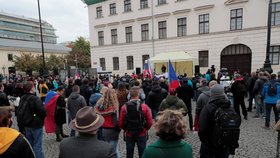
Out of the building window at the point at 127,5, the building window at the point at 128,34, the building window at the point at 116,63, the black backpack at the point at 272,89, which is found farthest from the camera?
the building window at the point at 116,63

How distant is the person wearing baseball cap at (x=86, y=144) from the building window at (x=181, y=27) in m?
22.8

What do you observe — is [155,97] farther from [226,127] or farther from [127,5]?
[127,5]

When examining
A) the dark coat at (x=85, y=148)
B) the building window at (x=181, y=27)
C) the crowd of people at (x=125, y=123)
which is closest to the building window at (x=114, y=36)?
the building window at (x=181, y=27)

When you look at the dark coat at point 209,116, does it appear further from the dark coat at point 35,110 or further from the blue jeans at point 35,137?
the blue jeans at point 35,137

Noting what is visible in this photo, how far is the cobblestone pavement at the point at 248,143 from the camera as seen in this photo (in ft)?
17.0

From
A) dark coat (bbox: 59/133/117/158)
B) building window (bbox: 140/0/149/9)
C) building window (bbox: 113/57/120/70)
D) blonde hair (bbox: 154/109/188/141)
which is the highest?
building window (bbox: 140/0/149/9)

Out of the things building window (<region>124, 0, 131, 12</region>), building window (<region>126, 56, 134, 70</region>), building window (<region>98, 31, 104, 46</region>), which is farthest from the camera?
building window (<region>98, 31, 104, 46</region>)

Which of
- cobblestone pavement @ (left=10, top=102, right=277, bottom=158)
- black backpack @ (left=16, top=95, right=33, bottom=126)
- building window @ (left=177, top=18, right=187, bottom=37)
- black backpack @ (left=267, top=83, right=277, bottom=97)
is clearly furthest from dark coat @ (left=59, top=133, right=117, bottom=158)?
building window @ (left=177, top=18, right=187, bottom=37)

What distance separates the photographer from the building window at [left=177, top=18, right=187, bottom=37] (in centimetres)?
2361

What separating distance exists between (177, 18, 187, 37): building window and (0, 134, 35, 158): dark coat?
22923 mm

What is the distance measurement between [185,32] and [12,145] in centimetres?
2308

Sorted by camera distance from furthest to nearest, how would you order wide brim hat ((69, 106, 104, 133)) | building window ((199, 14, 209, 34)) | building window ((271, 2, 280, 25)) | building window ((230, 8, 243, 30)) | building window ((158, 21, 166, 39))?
building window ((158, 21, 166, 39)) < building window ((199, 14, 209, 34)) < building window ((230, 8, 243, 30)) < building window ((271, 2, 280, 25)) < wide brim hat ((69, 106, 104, 133))

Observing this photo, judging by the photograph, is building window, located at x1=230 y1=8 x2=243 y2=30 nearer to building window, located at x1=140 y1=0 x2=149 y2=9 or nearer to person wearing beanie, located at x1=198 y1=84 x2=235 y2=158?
building window, located at x1=140 y1=0 x2=149 y2=9

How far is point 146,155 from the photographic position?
6.75 feet
